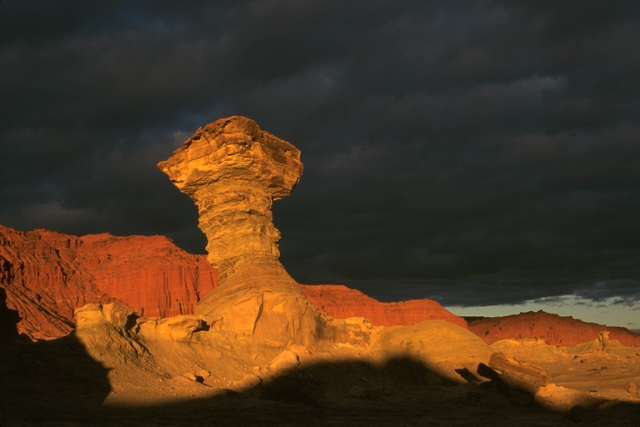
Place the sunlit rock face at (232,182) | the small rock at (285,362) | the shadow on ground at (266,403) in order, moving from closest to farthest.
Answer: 1. the shadow on ground at (266,403)
2. the small rock at (285,362)
3. the sunlit rock face at (232,182)

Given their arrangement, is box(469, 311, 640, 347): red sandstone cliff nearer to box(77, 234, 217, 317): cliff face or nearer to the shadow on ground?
box(77, 234, 217, 317): cliff face

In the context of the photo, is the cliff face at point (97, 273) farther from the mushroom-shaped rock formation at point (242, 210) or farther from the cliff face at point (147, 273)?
the mushroom-shaped rock formation at point (242, 210)

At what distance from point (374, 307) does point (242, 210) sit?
89788 mm

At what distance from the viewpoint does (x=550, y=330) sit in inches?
4697

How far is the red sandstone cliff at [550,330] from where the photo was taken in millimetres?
117938

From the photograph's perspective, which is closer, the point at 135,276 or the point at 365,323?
the point at 365,323

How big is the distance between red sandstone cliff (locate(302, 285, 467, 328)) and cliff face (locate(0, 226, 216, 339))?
→ 882 inches

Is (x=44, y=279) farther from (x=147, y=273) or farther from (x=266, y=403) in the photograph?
(x=266, y=403)

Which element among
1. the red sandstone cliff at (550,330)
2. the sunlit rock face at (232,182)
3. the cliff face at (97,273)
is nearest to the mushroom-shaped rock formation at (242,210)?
the sunlit rock face at (232,182)

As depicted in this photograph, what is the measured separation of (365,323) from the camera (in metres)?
30.9

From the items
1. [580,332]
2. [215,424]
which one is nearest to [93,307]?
[215,424]

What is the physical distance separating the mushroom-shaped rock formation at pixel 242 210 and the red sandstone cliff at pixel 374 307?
82967 millimetres

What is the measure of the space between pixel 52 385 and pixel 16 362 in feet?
4.04

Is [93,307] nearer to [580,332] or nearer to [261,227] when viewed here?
[261,227]
